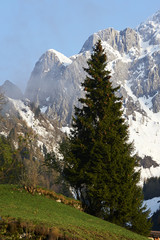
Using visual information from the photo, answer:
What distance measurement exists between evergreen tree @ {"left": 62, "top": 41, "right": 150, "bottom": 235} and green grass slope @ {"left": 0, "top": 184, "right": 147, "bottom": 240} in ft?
12.0

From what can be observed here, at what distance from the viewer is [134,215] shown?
2327 centimetres

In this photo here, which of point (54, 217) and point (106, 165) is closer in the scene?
point (54, 217)

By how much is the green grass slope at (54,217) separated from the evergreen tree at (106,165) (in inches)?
145

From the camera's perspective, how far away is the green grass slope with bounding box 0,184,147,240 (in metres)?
12.3

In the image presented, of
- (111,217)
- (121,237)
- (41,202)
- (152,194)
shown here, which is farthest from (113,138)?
(152,194)

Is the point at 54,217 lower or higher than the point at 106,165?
lower

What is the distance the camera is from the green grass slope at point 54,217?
1229 cm

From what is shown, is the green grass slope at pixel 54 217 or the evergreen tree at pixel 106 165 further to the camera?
the evergreen tree at pixel 106 165

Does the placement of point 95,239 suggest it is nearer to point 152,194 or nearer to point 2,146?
point 2,146

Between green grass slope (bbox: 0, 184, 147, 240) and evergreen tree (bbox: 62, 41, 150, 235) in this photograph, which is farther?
evergreen tree (bbox: 62, 41, 150, 235)

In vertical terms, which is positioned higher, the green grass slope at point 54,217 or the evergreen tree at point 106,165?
the evergreen tree at point 106,165

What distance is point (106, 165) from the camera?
2295cm

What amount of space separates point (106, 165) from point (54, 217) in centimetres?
891

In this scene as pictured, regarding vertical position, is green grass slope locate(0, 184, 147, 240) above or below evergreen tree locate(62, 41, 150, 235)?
below
